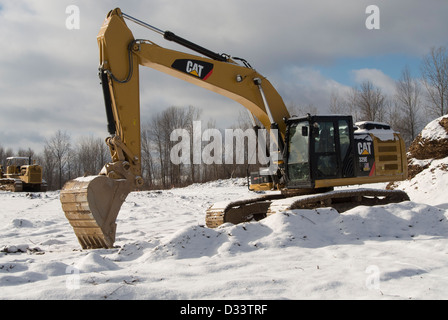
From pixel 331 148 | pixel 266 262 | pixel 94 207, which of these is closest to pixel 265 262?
pixel 266 262

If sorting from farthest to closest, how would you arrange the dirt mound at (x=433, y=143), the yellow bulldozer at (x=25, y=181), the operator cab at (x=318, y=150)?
the yellow bulldozer at (x=25, y=181) < the dirt mound at (x=433, y=143) < the operator cab at (x=318, y=150)

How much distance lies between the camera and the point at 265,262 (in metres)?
4.56

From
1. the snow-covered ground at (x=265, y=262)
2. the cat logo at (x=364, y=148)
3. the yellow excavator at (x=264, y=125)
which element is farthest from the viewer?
the cat logo at (x=364, y=148)

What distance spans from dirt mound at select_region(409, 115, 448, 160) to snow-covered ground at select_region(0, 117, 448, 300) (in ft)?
23.7

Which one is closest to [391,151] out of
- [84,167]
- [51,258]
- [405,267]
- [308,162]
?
[308,162]

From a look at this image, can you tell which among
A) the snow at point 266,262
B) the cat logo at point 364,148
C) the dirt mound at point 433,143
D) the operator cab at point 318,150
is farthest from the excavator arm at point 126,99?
the dirt mound at point 433,143

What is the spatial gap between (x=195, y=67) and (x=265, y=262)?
15.0 feet

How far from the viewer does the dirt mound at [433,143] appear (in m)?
13.1

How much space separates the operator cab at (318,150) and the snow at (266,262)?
1.52 meters

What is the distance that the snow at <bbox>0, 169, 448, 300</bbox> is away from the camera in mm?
3434

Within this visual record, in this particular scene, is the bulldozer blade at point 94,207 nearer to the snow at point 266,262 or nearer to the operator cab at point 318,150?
the snow at point 266,262

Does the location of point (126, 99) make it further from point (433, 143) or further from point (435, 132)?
point (435, 132)

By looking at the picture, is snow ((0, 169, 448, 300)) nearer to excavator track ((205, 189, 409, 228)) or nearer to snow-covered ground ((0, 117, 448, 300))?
snow-covered ground ((0, 117, 448, 300))

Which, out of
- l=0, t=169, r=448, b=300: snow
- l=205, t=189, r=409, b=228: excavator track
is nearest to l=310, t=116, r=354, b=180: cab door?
l=205, t=189, r=409, b=228: excavator track
